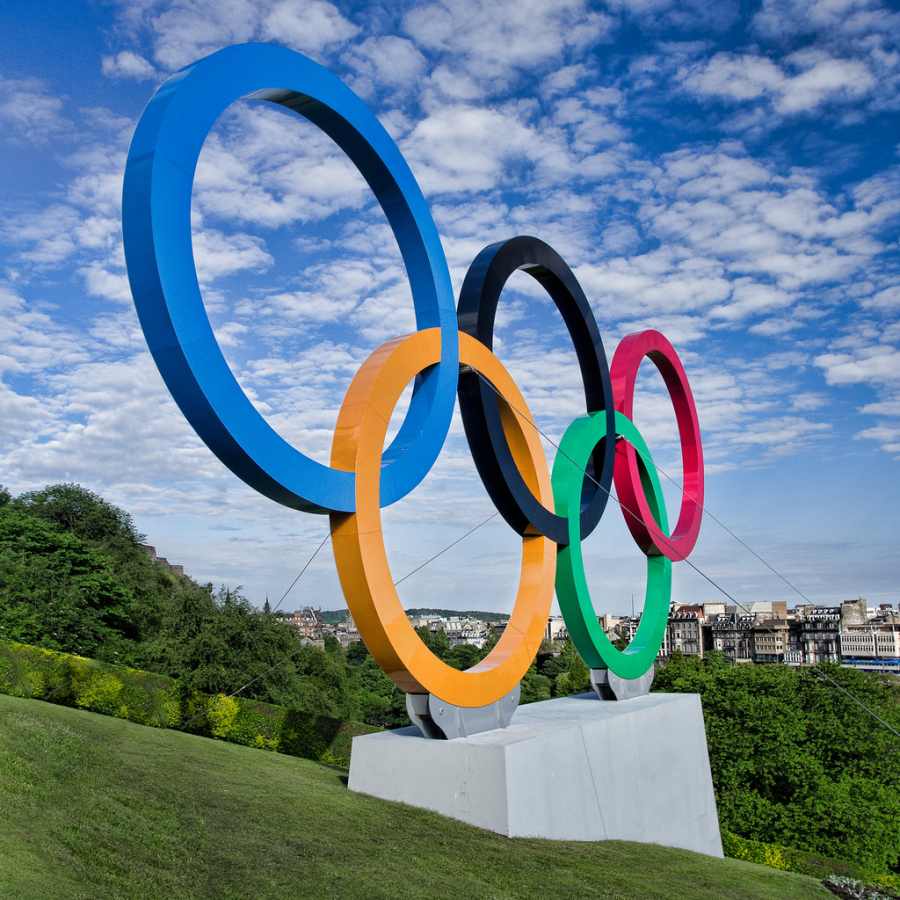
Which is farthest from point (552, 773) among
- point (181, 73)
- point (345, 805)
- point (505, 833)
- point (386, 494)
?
point (181, 73)

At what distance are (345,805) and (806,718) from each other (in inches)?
873

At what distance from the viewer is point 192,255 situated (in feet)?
26.1

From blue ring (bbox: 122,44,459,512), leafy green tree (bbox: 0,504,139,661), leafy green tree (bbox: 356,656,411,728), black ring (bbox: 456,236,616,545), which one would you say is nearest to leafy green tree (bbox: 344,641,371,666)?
leafy green tree (bbox: 356,656,411,728)

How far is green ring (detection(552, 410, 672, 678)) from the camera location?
14844 mm

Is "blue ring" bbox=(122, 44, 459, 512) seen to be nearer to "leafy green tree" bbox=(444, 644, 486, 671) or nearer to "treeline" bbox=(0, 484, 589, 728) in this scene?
"treeline" bbox=(0, 484, 589, 728)

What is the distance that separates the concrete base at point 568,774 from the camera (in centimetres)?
1073

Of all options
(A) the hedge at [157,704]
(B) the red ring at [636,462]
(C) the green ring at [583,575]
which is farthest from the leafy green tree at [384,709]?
(C) the green ring at [583,575]

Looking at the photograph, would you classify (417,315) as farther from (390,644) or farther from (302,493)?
(390,644)

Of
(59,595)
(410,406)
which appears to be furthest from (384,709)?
(410,406)

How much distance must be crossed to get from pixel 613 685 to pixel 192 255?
41.4 feet

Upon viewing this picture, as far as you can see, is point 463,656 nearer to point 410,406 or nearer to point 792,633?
point 792,633

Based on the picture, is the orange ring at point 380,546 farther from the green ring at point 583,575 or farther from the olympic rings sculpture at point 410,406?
the green ring at point 583,575

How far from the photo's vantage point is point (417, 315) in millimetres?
12094

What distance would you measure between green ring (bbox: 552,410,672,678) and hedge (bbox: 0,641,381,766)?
7.56m
